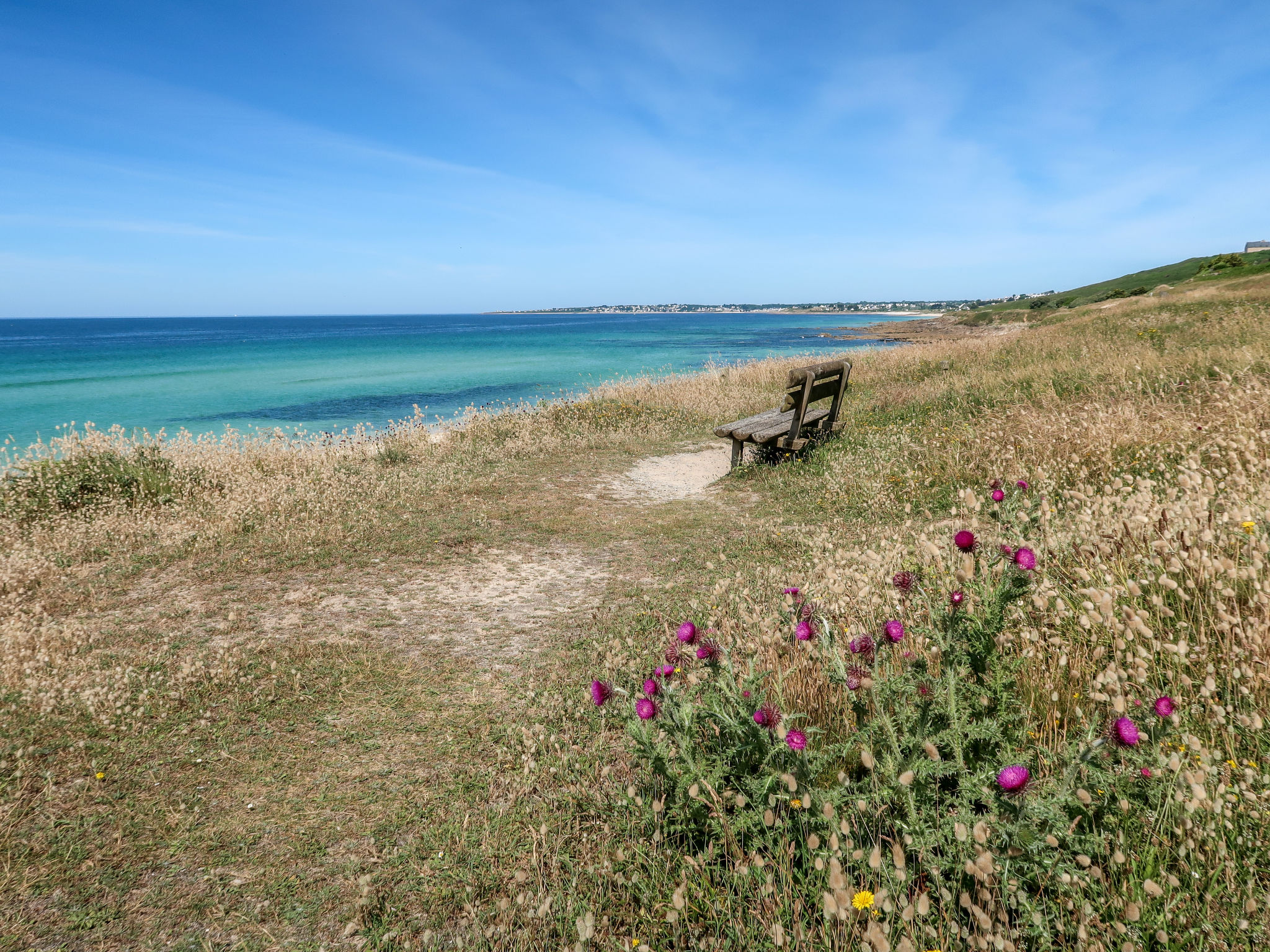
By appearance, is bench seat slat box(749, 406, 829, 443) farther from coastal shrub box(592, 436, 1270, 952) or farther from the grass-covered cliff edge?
coastal shrub box(592, 436, 1270, 952)

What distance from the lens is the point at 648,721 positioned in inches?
89.6

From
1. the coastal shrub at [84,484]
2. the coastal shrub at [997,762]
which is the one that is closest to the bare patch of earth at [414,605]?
the coastal shrub at [997,762]

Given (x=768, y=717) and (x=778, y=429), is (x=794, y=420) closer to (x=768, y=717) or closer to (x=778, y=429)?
(x=778, y=429)

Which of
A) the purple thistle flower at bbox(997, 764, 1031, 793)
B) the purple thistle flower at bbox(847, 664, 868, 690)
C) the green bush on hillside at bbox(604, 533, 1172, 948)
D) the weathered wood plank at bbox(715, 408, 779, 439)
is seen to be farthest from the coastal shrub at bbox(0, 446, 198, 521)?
the purple thistle flower at bbox(997, 764, 1031, 793)

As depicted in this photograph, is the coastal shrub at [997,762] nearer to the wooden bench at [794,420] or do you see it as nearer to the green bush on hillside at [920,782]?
the green bush on hillside at [920,782]

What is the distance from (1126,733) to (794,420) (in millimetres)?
7689

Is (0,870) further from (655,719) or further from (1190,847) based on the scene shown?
(1190,847)

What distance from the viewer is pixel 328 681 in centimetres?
400

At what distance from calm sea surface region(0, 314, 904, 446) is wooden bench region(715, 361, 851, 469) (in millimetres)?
11151

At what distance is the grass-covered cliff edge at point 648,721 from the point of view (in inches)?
68.7

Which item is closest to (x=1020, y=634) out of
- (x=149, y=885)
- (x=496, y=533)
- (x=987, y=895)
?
(x=987, y=895)

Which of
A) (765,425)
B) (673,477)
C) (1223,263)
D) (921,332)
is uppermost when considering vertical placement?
(1223,263)

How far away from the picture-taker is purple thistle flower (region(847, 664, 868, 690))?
2.10 metres

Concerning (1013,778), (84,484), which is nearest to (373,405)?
(84,484)
